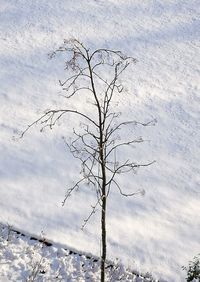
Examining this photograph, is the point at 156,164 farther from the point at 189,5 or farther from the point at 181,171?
the point at 189,5

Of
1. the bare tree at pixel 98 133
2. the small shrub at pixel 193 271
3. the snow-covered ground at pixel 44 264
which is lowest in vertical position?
the snow-covered ground at pixel 44 264

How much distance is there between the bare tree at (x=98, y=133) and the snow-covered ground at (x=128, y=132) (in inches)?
9.1

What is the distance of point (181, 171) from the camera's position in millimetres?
8938

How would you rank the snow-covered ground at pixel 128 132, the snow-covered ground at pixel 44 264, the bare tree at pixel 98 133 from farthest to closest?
the snow-covered ground at pixel 128 132
the snow-covered ground at pixel 44 264
the bare tree at pixel 98 133

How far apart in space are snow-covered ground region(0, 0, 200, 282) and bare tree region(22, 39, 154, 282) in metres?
0.23

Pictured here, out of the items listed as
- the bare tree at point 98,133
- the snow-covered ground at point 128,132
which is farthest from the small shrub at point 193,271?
the bare tree at point 98,133

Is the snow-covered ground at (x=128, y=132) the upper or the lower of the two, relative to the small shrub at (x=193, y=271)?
upper

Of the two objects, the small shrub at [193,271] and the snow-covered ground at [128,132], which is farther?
the snow-covered ground at [128,132]

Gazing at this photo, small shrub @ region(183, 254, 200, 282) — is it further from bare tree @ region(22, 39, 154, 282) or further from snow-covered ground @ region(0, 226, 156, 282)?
bare tree @ region(22, 39, 154, 282)

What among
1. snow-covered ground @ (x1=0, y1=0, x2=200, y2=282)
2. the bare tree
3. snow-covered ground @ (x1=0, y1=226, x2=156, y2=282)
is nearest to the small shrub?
snow-covered ground @ (x1=0, y1=0, x2=200, y2=282)

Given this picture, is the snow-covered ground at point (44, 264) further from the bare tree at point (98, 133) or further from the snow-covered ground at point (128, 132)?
the bare tree at point (98, 133)

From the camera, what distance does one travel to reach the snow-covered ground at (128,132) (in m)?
7.61

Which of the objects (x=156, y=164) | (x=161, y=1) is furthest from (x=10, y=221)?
(x=161, y=1)

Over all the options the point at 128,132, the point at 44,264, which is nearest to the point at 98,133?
the point at 128,132
